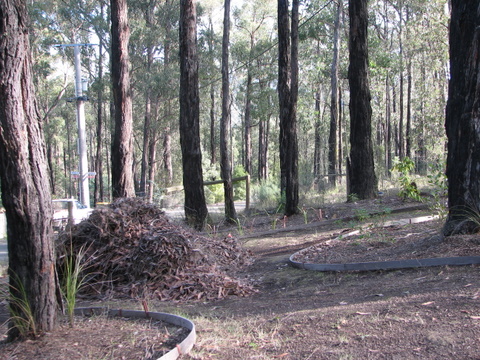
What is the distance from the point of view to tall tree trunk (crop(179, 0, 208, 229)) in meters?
11.6

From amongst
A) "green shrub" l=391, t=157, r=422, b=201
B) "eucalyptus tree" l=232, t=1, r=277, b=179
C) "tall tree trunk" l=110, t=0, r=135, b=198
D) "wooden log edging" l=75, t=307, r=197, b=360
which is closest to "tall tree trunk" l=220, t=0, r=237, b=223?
"tall tree trunk" l=110, t=0, r=135, b=198

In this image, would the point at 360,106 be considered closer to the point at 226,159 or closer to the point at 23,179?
the point at 226,159

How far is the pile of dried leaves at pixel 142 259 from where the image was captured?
5977 mm

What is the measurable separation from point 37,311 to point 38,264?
37 centimetres

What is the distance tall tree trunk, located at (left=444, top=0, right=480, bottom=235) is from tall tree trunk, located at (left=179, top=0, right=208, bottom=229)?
701 centimetres

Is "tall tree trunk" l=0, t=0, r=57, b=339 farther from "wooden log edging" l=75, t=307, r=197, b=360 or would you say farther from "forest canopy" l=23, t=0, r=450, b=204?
"forest canopy" l=23, t=0, r=450, b=204

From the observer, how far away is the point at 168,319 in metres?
4.19

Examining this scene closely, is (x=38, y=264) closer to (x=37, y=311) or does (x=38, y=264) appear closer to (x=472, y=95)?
(x=37, y=311)

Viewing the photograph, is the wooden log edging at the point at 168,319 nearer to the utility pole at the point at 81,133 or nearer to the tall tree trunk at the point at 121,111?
the tall tree trunk at the point at 121,111

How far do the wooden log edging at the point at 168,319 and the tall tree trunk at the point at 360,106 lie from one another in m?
9.04

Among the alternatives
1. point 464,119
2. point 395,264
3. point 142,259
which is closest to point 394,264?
point 395,264

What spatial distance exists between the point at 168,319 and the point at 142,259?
7.24 ft

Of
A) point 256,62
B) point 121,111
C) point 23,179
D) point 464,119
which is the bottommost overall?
point 23,179

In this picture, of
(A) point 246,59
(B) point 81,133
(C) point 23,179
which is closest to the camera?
(C) point 23,179
